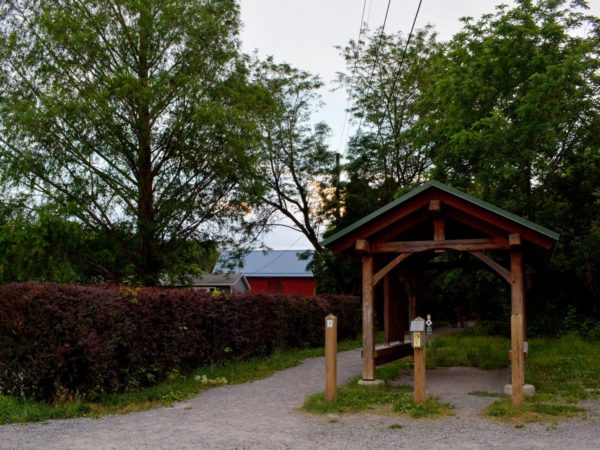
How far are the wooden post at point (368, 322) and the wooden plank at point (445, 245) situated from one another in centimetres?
36

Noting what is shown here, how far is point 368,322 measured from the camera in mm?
11922

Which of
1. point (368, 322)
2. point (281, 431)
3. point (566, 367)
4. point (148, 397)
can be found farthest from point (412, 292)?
point (281, 431)

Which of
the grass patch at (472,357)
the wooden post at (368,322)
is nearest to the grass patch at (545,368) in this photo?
the grass patch at (472,357)

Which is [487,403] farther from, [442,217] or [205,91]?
[205,91]

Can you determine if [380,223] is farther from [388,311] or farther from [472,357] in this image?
[472,357]

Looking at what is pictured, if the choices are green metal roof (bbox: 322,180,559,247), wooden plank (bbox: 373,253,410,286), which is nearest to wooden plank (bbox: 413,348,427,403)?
wooden plank (bbox: 373,253,410,286)

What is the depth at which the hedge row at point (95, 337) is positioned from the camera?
31.6ft

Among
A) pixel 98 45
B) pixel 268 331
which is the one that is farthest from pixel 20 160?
pixel 268 331

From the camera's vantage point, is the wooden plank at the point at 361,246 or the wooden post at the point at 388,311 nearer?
the wooden plank at the point at 361,246

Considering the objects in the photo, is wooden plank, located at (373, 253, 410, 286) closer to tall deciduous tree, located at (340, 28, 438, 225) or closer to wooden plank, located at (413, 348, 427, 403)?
wooden plank, located at (413, 348, 427, 403)

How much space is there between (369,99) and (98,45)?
16.0 metres

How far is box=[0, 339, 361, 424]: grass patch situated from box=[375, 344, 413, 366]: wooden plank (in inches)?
110

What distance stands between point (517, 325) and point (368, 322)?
A: 279cm

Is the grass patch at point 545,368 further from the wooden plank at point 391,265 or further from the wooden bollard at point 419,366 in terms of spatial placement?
the wooden plank at point 391,265
